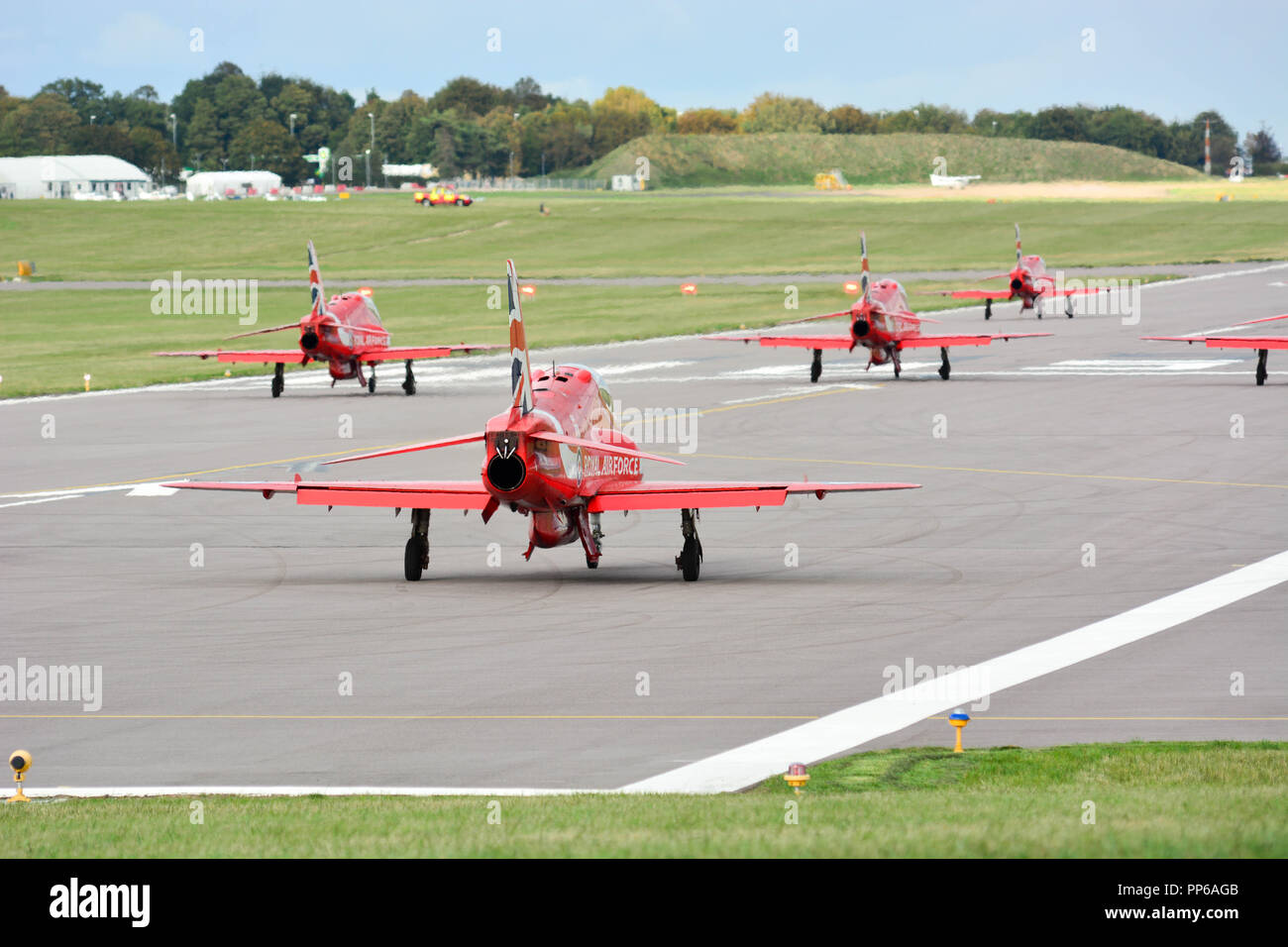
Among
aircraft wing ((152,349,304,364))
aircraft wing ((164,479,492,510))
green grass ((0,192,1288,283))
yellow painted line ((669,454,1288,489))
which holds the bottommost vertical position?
yellow painted line ((669,454,1288,489))

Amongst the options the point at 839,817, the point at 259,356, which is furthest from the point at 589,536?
the point at 259,356

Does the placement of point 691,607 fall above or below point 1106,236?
below

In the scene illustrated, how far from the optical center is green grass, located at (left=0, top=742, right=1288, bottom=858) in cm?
990

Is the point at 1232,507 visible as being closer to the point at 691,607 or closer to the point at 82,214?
the point at 691,607

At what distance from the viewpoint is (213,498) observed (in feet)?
105

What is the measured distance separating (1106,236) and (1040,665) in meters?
120

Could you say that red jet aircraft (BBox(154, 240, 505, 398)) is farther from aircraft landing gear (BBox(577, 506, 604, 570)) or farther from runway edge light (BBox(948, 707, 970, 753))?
runway edge light (BBox(948, 707, 970, 753))

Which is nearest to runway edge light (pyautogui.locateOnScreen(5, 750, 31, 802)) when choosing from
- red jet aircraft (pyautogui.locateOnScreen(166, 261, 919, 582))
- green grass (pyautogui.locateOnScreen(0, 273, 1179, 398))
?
A: red jet aircraft (pyautogui.locateOnScreen(166, 261, 919, 582))

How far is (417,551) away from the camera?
23.6m

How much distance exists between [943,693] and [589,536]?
7708mm

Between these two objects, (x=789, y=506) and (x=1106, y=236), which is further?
(x=1106, y=236)

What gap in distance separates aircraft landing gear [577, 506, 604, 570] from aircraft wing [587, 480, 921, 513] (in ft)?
1.18

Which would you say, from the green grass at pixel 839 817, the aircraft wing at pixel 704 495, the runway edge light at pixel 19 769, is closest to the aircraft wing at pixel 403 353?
the aircraft wing at pixel 704 495
